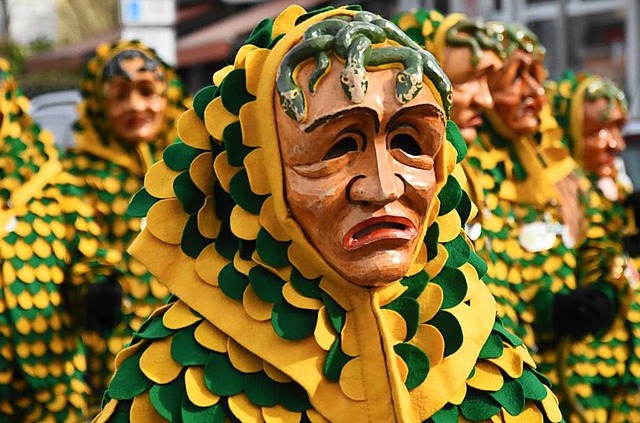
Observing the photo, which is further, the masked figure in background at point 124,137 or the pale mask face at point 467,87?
the masked figure in background at point 124,137

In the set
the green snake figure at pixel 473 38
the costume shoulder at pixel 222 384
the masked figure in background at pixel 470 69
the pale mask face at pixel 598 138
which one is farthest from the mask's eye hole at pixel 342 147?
the pale mask face at pixel 598 138

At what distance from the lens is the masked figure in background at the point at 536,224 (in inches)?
216

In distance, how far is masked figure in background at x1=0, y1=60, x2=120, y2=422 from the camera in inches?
218

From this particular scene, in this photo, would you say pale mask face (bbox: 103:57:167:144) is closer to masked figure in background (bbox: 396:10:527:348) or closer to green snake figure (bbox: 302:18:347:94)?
masked figure in background (bbox: 396:10:527:348)

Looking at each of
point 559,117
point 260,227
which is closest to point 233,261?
point 260,227

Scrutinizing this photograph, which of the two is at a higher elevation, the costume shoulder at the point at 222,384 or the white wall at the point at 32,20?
the costume shoulder at the point at 222,384

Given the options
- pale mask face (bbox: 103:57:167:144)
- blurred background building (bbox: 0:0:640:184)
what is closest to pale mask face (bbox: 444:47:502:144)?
pale mask face (bbox: 103:57:167:144)

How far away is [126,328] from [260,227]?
11.2 feet

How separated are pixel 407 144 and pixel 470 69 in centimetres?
246

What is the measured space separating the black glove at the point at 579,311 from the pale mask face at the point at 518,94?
67 cm

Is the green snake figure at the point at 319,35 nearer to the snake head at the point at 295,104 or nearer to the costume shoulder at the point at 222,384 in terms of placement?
the snake head at the point at 295,104

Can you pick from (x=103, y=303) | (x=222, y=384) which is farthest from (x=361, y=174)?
(x=103, y=303)

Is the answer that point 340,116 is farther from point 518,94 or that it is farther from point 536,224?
point 518,94

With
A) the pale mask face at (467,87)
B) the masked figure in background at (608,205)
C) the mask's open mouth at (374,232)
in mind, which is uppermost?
the mask's open mouth at (374,232)
